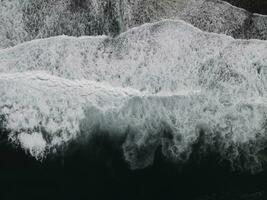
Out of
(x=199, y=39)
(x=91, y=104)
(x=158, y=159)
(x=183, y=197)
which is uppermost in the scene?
(x=199, y=39)

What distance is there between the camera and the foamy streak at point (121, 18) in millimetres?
5402

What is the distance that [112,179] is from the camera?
5137 millimetres

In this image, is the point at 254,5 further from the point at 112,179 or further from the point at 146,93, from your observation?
the point at 112,179

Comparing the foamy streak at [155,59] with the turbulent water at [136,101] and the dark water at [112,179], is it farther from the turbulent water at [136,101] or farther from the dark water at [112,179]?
the dark water at [112,179]

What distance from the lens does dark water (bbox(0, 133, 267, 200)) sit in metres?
5.07

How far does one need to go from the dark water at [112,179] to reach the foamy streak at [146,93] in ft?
0.38

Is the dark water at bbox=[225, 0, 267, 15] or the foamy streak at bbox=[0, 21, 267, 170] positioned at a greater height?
the dark water at bbox=[225, 0, 267, 15]

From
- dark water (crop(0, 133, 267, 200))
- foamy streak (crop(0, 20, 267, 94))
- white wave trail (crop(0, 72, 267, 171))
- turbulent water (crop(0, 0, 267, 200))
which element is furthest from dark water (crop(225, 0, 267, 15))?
dark water (crop(0, 133, 267, 200))

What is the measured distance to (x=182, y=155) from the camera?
5145mm

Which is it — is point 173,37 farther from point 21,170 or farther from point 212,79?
point 21,170

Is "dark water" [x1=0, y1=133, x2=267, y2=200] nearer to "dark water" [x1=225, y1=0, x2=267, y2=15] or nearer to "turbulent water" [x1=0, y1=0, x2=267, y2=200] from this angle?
"turbulent water" [x1=0, y1=0, x2=267, y2=200]

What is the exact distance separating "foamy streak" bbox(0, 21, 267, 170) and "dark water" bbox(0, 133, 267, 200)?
12 centimetres

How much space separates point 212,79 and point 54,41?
62.9 inches

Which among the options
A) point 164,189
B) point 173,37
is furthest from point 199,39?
point 164,189
